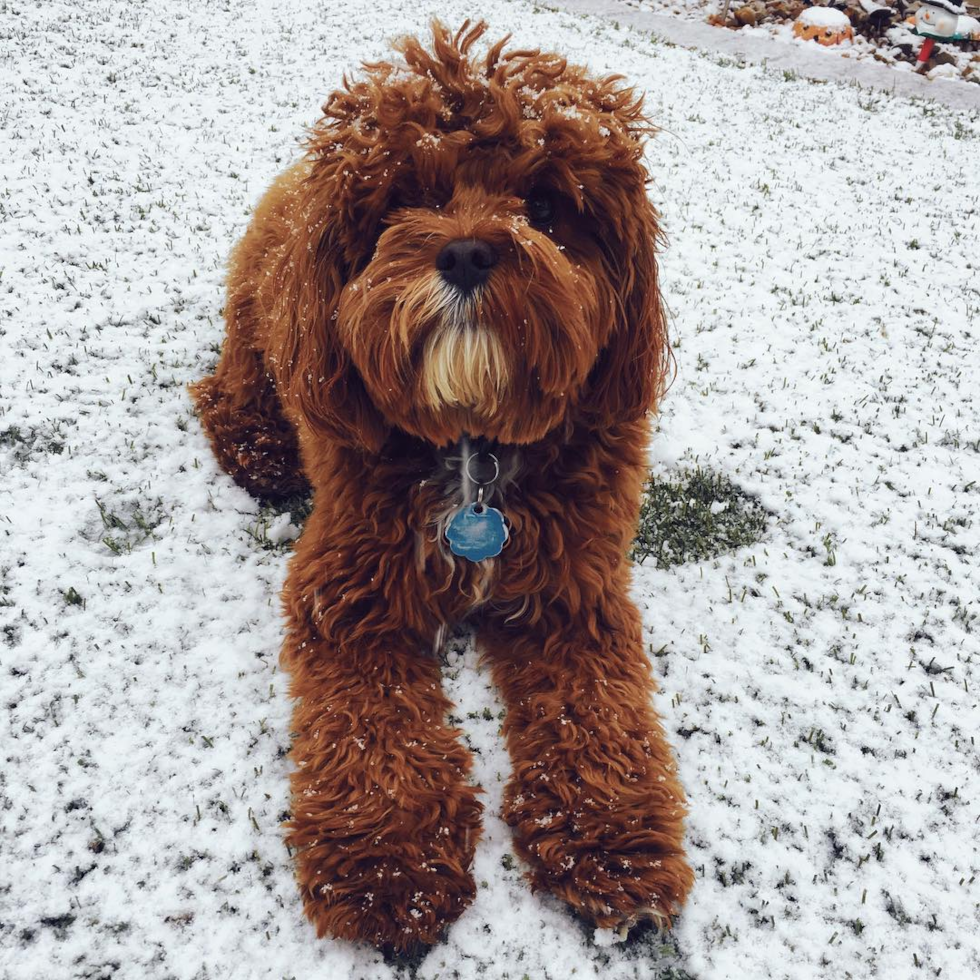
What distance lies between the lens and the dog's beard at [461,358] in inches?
80.7

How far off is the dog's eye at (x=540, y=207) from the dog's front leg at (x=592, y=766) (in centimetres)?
138

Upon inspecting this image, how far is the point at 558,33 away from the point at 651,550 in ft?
37.9

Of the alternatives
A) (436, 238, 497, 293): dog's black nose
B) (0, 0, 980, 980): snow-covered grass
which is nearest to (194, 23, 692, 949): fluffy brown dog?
(436, 238, 497, 293): dog's black nose

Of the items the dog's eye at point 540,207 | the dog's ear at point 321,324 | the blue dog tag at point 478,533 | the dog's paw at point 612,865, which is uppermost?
the dog's eye at point 540,207

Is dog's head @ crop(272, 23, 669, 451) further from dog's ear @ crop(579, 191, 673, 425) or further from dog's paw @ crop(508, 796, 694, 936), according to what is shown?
dog's paw @ crop(508, 796, 694, 936)

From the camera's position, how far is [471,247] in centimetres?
201

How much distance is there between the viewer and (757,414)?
457 cm

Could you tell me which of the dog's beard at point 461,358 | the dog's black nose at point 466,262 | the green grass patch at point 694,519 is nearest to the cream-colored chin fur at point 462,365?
the dog's beard at point 461,358

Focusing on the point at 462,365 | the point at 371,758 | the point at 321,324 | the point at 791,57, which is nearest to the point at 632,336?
the point at 462,365

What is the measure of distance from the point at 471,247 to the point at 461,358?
0.30 metres

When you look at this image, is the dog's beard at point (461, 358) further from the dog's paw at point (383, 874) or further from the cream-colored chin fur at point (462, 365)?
the dog's paw at point (383, 874)

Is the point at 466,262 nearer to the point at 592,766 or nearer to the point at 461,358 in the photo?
the point at 461,358

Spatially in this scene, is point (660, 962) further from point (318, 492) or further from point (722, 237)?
point (722, 237)

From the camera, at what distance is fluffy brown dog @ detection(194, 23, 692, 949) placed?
2.14m
